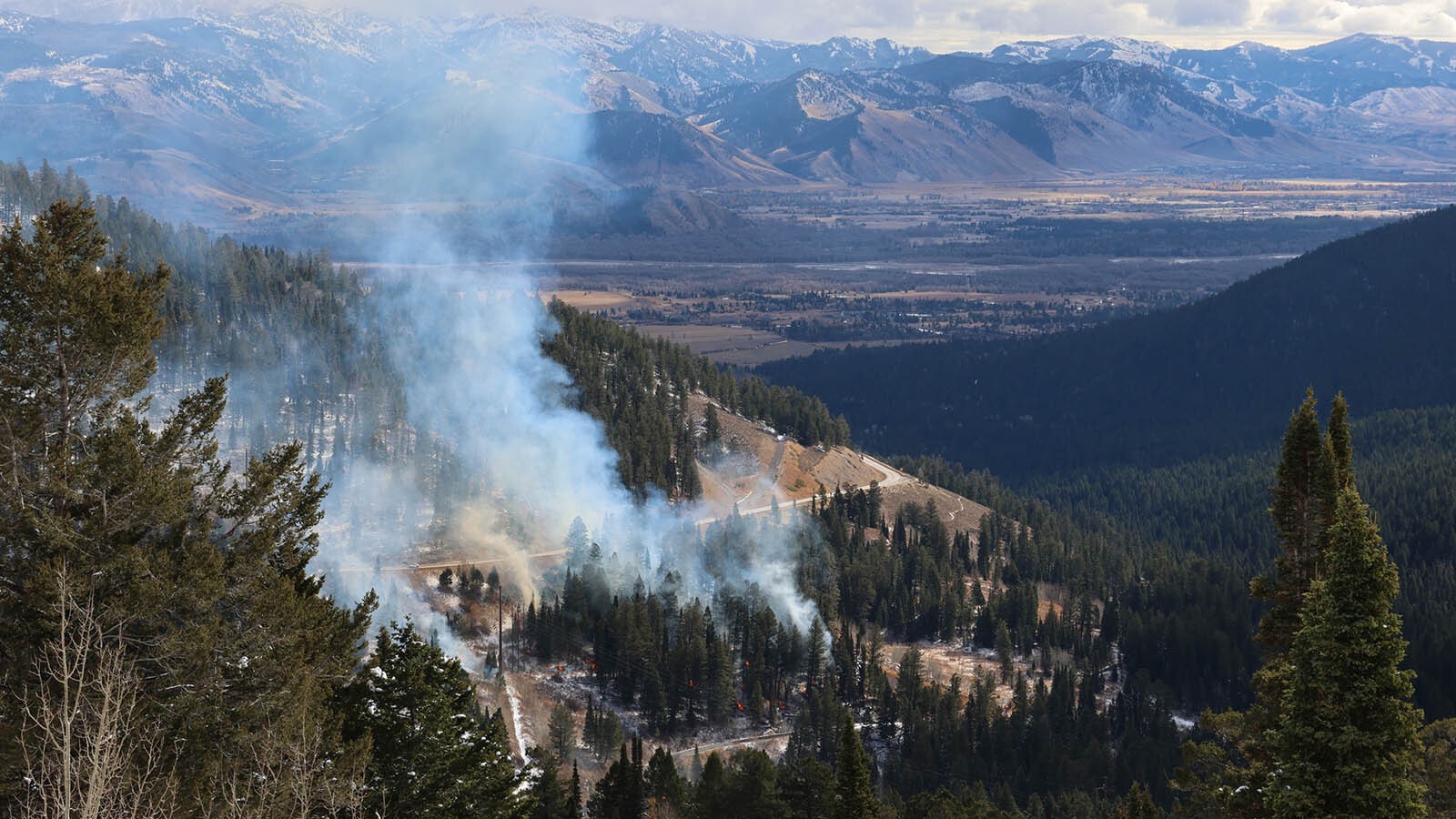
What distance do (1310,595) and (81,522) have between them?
96.0 ft

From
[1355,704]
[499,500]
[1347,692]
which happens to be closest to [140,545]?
[1347,692]

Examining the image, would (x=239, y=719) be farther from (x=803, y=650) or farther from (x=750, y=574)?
(x=750, y=574)

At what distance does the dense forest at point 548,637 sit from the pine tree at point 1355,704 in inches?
4.2

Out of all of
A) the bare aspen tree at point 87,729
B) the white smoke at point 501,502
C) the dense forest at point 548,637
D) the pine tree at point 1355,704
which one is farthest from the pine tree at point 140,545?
the white smoke at point 501,502

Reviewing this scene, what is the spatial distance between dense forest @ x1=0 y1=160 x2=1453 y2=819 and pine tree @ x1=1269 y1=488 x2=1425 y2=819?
0.11 m

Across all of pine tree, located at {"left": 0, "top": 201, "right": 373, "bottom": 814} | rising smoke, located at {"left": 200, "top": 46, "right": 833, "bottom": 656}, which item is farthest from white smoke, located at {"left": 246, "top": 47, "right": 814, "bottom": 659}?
pine tree, located at {"left": 0, "top": 201, "right": 373, "bottom": 814}

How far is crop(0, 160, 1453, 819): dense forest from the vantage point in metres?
34.5

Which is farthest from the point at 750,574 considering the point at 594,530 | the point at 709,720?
the point at 709,720

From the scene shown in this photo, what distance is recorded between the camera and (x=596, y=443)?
171 m

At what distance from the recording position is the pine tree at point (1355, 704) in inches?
1286

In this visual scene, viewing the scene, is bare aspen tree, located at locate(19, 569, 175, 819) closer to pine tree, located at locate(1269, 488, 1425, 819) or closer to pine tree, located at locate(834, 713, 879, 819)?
pine tree, located at locate(834, 713, 879, 819)

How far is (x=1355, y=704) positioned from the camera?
108 ft

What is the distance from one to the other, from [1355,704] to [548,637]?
97.3 meters

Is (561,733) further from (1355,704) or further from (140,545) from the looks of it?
(1355,704)
